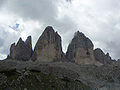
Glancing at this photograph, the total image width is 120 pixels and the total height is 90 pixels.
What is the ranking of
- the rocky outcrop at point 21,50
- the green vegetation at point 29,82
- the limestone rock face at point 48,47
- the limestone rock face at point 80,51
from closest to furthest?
the green vegetation at point 29,82, the limestone rock face at point 48,47, the rocky outcrop at point 21,50, the limestone rock face at point 80,51

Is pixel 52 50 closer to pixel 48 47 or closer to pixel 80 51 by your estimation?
pixel 48 47

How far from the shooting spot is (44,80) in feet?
101

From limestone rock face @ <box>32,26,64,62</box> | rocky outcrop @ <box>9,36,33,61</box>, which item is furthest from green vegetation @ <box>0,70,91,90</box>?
rocky outcrop @ <box>9,36,33,61</box>

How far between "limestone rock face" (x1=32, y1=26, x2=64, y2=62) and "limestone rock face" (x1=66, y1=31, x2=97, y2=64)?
12571mm

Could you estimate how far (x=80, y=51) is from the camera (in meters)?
190

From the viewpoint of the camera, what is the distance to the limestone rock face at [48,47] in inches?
7023

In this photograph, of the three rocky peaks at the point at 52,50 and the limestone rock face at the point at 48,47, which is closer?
the limestone rock face at the point at 48,47

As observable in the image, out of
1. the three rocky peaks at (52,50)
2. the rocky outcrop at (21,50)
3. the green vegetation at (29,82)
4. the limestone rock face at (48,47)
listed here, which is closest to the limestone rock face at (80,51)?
the three rocky peaks at (52,50)

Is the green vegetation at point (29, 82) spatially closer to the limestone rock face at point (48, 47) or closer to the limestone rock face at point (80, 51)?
the limestone rock face at point (48, 47)

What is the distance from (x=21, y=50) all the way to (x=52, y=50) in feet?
93.4

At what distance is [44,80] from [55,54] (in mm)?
151607

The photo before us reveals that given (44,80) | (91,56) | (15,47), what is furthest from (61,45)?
(44,80)

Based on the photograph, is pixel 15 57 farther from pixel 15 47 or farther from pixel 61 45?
pixel 61 45

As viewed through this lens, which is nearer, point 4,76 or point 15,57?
point 4,76
